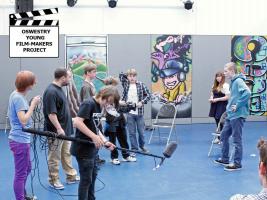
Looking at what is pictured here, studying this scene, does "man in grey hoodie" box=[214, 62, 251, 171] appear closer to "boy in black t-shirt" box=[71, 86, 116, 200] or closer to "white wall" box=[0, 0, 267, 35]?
"boy in black t-shirt" box=[71, 86, 116, 200]

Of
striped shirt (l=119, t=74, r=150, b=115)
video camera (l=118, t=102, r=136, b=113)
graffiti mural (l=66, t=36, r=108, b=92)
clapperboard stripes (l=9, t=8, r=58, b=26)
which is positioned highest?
clapperboard stripes (l=9, t=8, r=58, b=26)

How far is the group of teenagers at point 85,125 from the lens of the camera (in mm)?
4027

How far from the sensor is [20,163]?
456 cm

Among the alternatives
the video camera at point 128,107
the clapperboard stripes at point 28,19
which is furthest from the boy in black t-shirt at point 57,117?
the clapperboard stripes at point 28,19

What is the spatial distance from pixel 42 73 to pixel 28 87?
6.15 metres

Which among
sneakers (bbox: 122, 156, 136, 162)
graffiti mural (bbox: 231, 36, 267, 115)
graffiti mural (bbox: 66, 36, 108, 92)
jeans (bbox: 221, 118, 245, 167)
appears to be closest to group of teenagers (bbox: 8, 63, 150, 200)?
sneakers (bbox: 122, 156, 136, 162)

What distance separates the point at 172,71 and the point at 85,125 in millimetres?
7418

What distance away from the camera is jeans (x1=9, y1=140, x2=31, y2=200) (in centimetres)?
452

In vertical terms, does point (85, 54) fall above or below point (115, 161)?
above

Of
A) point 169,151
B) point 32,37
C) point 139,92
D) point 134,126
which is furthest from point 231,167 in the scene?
point 32,37

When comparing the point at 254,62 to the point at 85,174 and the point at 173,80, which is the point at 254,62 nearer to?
the point at 173,80

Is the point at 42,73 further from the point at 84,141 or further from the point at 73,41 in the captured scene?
the point at 84,141

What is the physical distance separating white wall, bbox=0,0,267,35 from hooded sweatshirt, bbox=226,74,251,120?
17.0ft

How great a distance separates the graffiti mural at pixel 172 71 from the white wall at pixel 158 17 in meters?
0.34
